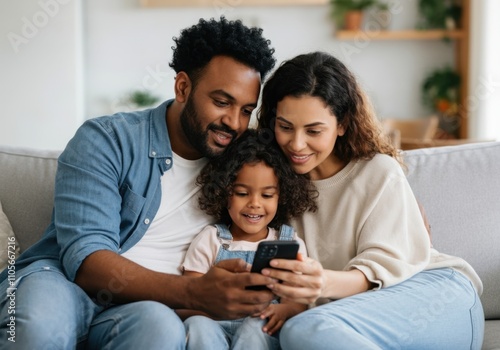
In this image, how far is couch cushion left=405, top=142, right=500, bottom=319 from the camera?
2.15 metres

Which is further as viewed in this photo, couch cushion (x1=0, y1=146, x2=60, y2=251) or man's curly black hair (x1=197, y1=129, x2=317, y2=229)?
couch cushion (x1=0, y1=146, x2=60, y2=251)

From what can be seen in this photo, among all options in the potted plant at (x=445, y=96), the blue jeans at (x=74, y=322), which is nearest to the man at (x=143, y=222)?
the blue jeans at (x=74, y=322)

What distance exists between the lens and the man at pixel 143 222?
1.61m

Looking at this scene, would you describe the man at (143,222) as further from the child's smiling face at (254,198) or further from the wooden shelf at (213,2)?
the wooden shelf at (213,2)

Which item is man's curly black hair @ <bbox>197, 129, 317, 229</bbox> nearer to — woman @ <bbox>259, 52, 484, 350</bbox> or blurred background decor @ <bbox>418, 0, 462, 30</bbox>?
woman @ <bbox>259, 52, 484, 350</bbox>

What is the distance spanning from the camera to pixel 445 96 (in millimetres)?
6367

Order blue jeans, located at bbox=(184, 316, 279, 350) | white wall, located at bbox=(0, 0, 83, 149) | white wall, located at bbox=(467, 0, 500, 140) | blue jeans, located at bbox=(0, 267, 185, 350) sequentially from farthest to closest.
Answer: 1. white wall, located at bbox=(0, 0, 83, 149)
2. white wall, located at bbox=(467, 0, 500, 140)
3. blue jeans, located at bbox=(184, 316, 279, 350)
4. blue jeans, located at bbox=(0, 267, 185, 350)

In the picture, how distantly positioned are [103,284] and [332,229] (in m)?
0.67

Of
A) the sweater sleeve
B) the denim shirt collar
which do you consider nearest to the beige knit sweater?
the sweater sleeve

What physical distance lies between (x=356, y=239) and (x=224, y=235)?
0.38 metres

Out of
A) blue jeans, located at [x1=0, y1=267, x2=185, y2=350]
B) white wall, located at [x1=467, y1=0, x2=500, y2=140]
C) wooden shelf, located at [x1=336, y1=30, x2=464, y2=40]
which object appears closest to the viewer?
blue jeans, located at [x1=0, y1=267, x2=185, y2=350]

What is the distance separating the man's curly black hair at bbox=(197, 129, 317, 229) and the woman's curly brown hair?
0.39 ft

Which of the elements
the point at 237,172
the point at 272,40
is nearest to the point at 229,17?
the point at 272,40

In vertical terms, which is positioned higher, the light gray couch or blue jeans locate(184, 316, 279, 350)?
the light gray couch
